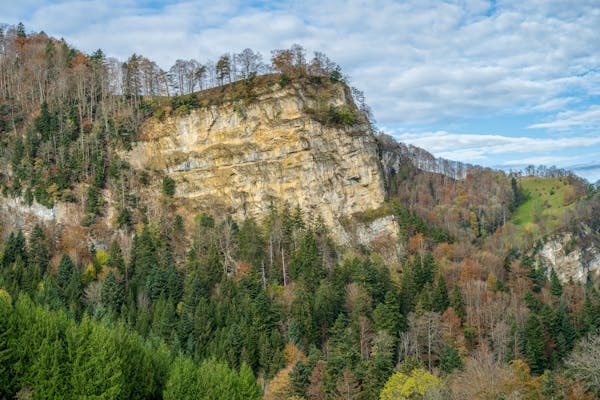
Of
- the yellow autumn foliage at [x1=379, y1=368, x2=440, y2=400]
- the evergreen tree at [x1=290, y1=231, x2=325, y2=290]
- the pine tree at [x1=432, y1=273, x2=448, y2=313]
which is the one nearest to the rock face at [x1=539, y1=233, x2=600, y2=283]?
the pine tree at [x1=432, y1=273, x2=448, y2=313]

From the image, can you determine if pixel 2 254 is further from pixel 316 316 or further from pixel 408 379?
pixel 408 379

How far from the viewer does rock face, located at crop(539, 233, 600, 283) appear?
98.5m

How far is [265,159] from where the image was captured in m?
72.4

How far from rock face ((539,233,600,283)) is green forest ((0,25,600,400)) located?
19.8 metres

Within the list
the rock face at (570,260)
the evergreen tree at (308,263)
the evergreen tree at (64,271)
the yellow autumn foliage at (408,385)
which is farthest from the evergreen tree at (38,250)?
the rock face at (570,260)

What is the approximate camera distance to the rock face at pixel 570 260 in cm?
9850

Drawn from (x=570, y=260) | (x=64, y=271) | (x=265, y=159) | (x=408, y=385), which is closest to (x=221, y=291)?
(x=64, y=271)

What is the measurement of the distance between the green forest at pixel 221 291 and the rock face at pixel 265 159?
201cm

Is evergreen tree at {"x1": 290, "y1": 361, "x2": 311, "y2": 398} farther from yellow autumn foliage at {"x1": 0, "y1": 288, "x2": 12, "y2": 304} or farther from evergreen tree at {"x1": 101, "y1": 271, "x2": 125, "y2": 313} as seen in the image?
→ evergreen tree at {"x1": 101, "y1": 271, "x2": 125, "y2": 313}

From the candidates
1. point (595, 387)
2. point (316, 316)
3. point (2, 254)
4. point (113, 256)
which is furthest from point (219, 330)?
point (595, 387)

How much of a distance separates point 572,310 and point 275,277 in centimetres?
3698

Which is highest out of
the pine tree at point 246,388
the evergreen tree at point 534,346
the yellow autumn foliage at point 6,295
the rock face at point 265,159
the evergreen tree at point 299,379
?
the rock face at point 265,159

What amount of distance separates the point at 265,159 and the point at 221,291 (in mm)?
24131

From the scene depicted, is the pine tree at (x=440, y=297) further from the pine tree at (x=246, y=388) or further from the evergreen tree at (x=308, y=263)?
the pine tree at (x=246, y=388)
